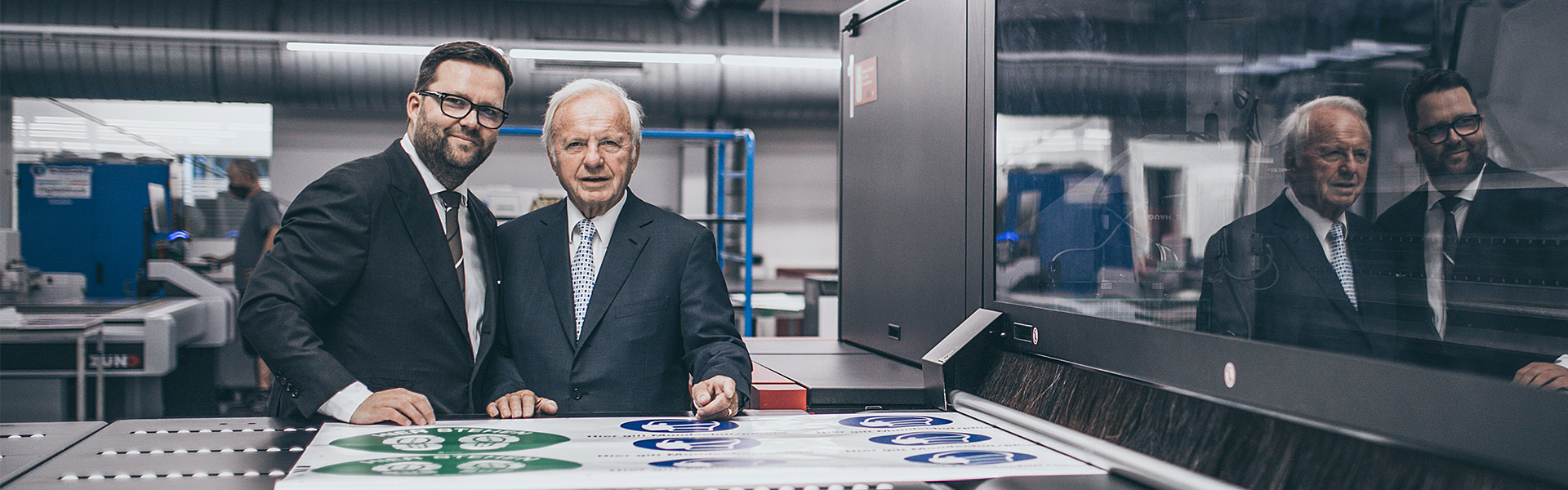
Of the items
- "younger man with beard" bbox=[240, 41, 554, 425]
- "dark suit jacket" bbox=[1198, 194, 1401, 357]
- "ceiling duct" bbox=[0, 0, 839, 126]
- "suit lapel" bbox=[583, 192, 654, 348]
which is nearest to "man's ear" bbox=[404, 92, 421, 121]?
"younger man with beard" bbox=[240, 41, 554, 425]

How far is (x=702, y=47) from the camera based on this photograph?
6.12 metres

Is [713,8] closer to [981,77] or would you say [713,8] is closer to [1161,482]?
[981,77]

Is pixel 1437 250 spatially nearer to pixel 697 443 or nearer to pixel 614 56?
pixel 697 443

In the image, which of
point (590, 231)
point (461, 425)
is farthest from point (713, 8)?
point (461, 425)

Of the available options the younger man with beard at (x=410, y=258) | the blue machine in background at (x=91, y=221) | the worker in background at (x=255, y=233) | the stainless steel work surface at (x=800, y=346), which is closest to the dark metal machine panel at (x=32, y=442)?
the younger man with beard at (x=410, y=258)

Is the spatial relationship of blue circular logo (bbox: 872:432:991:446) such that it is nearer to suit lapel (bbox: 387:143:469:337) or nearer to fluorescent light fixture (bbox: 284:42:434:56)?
suit lapel (bbox: 387:143:469:337)

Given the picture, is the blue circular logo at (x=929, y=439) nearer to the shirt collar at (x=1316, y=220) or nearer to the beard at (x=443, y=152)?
the shirt collar at (x=1316, y=220)

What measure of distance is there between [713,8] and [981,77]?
6.11 m

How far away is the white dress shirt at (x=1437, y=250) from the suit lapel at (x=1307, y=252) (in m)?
0.06

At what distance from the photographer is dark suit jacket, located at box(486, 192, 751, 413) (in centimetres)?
139

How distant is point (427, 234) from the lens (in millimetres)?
1394

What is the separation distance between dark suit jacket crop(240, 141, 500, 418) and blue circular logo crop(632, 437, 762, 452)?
1.63ft

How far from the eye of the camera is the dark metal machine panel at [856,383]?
140 centimetres

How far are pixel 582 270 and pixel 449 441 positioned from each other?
52cm
